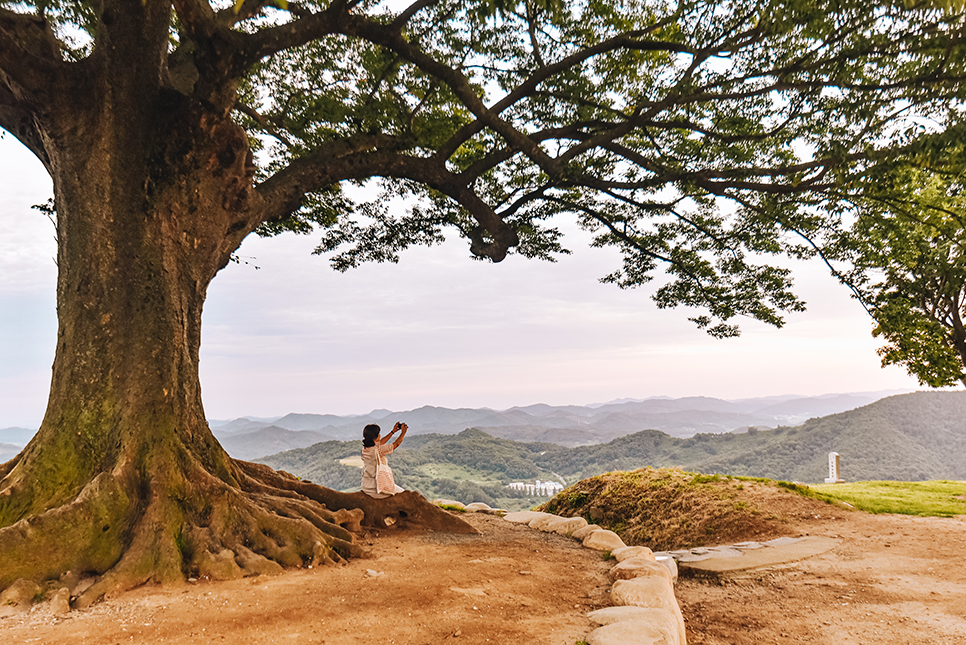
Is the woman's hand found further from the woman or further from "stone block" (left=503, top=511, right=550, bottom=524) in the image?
"stone block" (left=503, top=511, right=550, bottom=524)

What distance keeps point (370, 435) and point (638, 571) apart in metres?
3.70

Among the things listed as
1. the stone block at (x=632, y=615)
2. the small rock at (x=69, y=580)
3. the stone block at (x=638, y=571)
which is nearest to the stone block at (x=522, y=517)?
the stone block at (x=638, y=571)

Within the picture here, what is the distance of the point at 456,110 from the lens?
29.3 feet

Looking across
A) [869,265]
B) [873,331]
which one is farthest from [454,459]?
[869,265]

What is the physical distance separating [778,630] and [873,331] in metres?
10.00

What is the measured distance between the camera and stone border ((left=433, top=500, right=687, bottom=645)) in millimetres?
3410

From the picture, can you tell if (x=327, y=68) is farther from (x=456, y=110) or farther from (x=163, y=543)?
(x=163, y=543)

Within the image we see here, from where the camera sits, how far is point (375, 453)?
690cm

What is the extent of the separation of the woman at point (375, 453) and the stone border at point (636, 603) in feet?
8.87

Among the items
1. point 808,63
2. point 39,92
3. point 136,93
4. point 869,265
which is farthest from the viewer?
point 869,265

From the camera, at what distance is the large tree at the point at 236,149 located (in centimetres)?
462

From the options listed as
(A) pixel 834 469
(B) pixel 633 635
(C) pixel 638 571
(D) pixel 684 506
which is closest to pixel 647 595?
(C) pixel 638 571

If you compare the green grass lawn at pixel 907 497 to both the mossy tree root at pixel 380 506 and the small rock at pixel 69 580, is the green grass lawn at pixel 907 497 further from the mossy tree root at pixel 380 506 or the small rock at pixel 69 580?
the small rock at pixel 69 580

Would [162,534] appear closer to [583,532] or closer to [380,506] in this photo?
[380,506]
